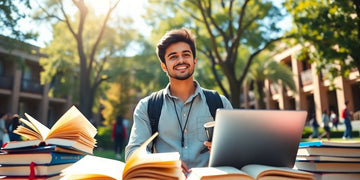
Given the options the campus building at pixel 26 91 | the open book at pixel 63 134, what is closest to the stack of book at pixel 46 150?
the open book at pixel 63 134

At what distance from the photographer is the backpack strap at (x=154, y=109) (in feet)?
7.82

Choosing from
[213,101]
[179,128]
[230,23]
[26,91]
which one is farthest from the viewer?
[26,91]

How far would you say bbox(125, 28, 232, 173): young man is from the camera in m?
2.30

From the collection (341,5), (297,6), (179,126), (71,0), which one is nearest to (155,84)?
(71,0)

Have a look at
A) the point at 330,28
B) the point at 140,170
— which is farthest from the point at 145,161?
the point at 330,28

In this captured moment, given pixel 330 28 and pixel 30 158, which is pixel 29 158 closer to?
pixel 30 158

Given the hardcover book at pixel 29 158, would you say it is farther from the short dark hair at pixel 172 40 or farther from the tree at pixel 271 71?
the tree at pixel 271 71

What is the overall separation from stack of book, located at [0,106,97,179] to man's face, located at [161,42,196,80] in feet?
2.48

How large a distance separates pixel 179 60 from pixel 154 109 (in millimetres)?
454

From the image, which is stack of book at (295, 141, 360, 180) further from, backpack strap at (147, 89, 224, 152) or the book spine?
the book spine

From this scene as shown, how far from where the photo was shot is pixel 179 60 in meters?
2.28

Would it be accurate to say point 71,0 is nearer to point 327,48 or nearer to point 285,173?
point 327,48

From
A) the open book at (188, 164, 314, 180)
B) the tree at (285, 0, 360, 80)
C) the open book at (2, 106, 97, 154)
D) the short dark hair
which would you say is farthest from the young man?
the tree at (285, 0, 360, 80)

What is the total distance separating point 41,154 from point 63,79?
22.5 metres
